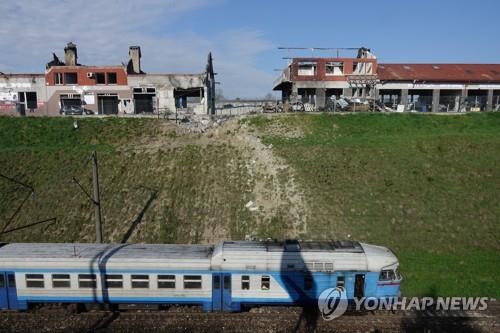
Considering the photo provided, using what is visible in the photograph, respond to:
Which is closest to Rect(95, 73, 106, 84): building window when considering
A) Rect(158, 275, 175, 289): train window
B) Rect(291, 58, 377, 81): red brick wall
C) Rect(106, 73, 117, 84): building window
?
Rect(106, 73, 117, 84): building window

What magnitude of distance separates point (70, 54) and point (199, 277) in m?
47.4

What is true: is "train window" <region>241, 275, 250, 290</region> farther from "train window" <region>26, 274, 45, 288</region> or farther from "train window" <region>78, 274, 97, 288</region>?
Result: "train window" <region>26, 274, 45, 288</region>

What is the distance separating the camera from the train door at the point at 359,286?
1520 centimetres

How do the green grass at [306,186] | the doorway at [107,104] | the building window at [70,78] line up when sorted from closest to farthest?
the green grass at [306,186]
the doorway at [107,104]
the building window at [70,78]

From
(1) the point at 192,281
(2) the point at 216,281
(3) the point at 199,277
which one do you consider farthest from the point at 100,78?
(2) the point at 216,281

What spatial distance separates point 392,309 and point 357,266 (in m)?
2.79

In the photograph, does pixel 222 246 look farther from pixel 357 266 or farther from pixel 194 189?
pixel 194 189

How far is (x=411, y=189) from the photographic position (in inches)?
1014

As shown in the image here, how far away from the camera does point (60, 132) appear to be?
1337 inches

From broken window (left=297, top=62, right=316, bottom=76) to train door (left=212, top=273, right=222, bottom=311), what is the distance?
127 ft

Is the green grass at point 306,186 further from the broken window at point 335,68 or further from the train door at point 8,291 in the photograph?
the broken window at point 335,68

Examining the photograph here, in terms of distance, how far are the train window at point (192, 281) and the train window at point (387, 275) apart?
7.26 m

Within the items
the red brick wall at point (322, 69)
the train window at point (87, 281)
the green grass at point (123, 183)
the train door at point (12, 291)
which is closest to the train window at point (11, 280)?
the train door at point (12, 291)

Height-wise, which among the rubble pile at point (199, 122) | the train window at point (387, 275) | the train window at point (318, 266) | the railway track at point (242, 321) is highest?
the rubble pile at point (199, 122)
